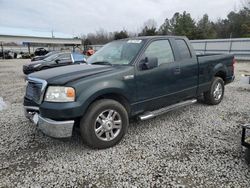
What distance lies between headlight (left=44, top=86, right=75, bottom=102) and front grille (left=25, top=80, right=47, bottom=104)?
0.61 ft

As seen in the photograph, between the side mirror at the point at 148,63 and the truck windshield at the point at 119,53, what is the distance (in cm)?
22

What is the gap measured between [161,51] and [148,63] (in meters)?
0.71

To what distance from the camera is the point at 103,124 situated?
329 centimetres

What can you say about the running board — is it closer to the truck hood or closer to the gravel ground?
the gravel ground

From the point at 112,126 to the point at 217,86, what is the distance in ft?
11.3

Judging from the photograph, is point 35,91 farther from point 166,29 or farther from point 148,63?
point 166,29

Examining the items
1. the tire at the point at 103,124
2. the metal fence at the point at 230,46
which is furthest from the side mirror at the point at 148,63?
the metal fence at the point at 230,46

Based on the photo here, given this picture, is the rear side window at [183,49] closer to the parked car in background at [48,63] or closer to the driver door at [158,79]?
the driver door at [158,79]

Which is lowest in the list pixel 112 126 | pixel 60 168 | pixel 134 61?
pixel 60 168

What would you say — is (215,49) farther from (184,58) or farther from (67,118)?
(67,118)

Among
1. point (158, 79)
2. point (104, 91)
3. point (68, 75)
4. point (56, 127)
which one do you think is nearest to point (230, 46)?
point (158, 79)

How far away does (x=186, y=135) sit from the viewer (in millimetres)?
3807

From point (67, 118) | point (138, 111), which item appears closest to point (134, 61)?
point (138, 111)

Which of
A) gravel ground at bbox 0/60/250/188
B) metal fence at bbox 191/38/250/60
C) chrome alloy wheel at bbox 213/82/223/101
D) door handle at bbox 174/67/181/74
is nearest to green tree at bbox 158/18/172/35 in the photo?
metal fence at bbox 191/38/250/60
